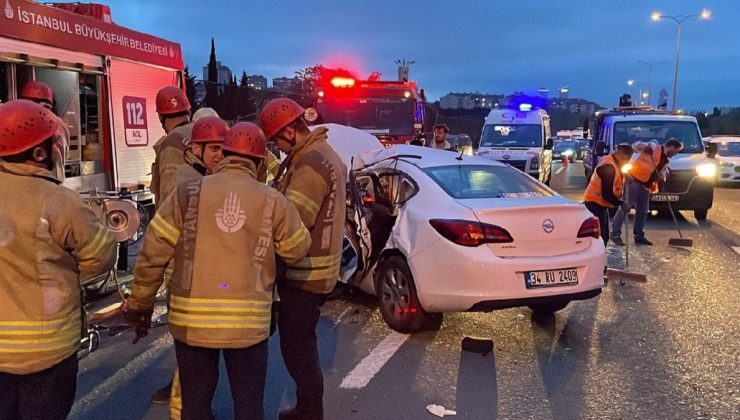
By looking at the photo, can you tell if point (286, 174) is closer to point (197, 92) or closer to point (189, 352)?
point (189, 352)

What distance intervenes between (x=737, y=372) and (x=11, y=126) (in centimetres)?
501

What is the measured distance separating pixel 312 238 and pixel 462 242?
1.99m

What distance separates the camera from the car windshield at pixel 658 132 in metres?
14.6

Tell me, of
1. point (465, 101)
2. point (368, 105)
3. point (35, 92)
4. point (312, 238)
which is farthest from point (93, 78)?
point (465, 101)

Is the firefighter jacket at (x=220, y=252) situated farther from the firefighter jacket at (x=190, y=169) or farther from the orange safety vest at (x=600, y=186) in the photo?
the orange safety vest at (x=600, y=186)

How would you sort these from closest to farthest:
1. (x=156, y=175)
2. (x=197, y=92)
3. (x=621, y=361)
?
(x=156, y=175)
(x=621, y=361)
(x=197, y=92)

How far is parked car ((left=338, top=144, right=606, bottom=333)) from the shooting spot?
5320 millimetres

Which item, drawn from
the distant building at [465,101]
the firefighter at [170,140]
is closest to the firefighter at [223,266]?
the firefighter at [170,140]

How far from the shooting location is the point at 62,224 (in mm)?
2529

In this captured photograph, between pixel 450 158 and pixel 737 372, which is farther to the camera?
pixel 450 158

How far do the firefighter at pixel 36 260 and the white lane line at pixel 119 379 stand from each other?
177 centimetres

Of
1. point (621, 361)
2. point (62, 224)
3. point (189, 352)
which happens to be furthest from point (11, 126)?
point (621, 361)

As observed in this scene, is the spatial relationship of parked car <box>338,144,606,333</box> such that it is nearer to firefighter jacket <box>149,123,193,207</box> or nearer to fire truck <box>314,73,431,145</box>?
firefighter jacket <box>149,123,193,207</box>

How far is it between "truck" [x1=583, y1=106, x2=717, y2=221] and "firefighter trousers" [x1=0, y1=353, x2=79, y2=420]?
41.0 ft
